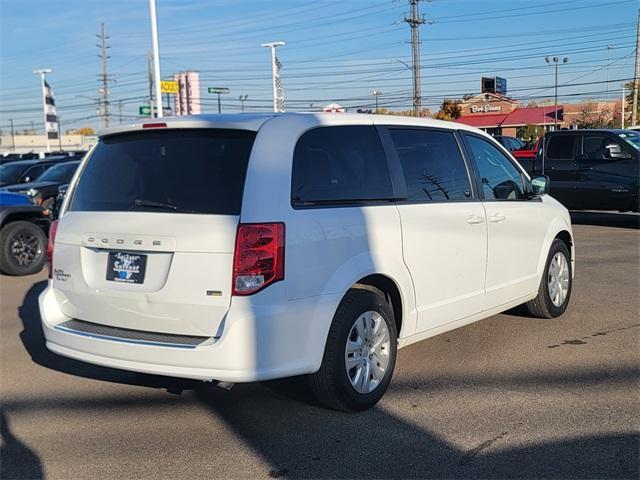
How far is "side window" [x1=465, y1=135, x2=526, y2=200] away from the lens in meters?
5.61

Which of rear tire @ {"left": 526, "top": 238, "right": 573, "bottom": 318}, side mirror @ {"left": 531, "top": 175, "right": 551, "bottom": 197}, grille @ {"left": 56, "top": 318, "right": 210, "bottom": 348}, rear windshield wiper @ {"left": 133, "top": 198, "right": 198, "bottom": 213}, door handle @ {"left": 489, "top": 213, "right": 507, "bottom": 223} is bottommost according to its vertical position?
rear tire @ {"left": 526, "top": 238, "right": 573, "bottom": 318}

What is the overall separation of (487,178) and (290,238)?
2.49 metres

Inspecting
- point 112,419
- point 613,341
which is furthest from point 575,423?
point 112,419

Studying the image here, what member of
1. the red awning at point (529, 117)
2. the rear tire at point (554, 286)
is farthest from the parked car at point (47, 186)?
the red awning at point (529, 117)

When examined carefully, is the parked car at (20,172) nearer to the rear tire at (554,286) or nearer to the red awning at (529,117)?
the rear tire at (554,286)

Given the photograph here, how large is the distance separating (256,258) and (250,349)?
503 mm

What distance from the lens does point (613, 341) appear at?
5.70 meters

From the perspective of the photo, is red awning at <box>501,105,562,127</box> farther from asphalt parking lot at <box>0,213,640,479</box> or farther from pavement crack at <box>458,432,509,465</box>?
pavement crack at <box>458,432,509,465</box>

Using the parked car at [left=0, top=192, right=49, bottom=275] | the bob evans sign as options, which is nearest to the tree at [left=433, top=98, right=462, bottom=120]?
the bob evans sign

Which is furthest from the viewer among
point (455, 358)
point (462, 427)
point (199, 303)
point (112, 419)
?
point (455, 358)

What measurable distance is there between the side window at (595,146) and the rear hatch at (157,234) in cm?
1093

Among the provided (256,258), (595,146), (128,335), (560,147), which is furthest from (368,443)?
(560,147)

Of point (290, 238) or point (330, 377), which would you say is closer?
point (290, 238)

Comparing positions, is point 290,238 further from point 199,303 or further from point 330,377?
point 330,377
